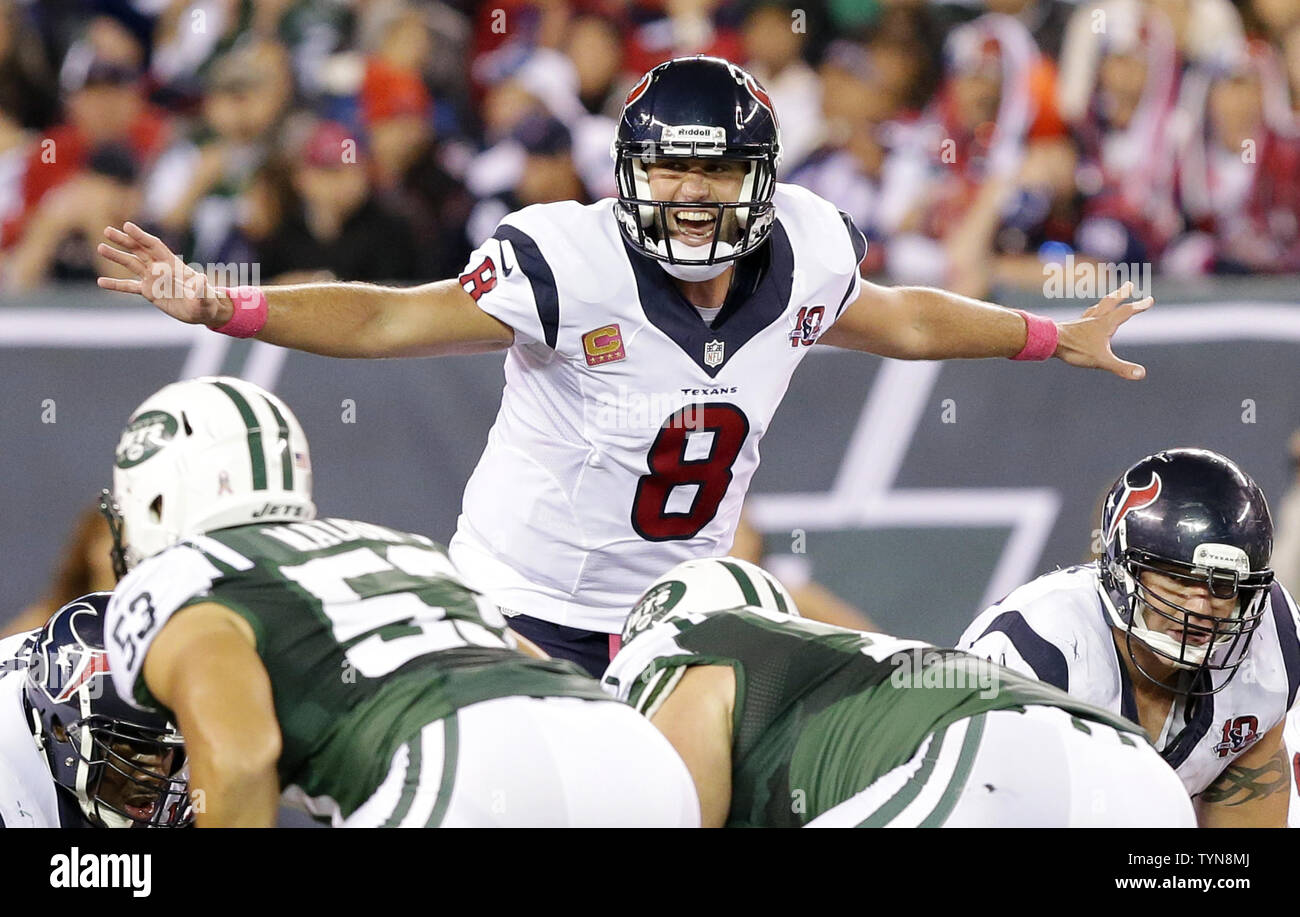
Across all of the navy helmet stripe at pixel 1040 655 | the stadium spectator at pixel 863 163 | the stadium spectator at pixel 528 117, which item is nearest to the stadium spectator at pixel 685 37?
the stadium spectator at pixel 528 117

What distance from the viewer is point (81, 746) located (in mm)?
3998

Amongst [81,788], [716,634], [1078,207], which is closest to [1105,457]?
[1078,207]

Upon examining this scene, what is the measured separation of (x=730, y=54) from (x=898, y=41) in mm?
822

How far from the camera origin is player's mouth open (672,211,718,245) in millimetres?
4320

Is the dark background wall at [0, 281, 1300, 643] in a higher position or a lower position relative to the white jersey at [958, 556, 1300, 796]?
higher

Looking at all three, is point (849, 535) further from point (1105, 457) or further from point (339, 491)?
point (339, 491)

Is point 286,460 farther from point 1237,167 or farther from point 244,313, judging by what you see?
point 1237,167

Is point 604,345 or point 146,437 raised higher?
point 604,345

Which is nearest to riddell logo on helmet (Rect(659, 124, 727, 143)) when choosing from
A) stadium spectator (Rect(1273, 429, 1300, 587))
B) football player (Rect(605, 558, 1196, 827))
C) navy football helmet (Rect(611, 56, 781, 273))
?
navy football helmet (Rect(611, 56, 781, 273))

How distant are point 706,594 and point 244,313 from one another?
127 centimetres

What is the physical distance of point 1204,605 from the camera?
161 inches

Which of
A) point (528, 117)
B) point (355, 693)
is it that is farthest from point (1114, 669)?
point (528, 117)

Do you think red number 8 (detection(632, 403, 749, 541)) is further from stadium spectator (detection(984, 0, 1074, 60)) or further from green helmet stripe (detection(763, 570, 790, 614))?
stadium spectator (detection(984, 0, 1074, 60))

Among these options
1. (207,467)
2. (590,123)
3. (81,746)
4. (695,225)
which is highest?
(590,123)
